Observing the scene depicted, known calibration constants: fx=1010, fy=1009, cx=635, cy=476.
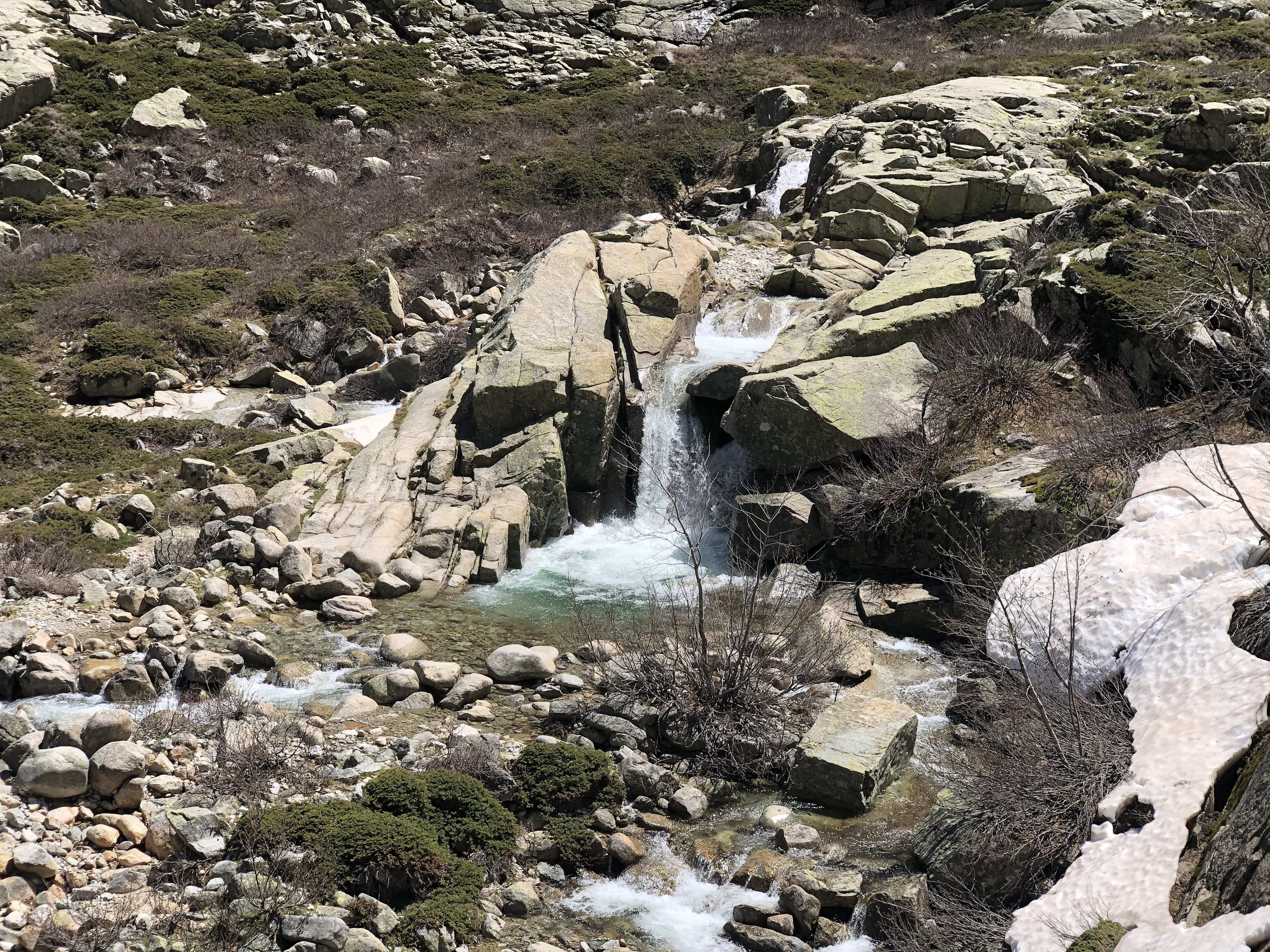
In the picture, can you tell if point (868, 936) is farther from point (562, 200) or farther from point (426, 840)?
point (562, 200)

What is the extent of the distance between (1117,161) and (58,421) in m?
20.3

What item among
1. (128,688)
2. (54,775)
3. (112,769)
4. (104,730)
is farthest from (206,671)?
(54,775)

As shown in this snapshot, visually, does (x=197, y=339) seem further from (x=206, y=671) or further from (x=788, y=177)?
(x=788, y=177)

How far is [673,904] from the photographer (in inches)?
297

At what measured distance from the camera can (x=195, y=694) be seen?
9594mm

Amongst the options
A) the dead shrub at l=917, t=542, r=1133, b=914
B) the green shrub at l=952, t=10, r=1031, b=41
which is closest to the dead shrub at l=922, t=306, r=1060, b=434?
the dead shrub at l=917, t=542, r=1133, b=914

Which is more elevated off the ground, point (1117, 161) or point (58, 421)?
point (1117, 161)

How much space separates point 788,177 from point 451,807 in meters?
22.4

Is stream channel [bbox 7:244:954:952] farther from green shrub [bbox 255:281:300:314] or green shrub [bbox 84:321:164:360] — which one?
green shrub [bbox 255:281:300:314]

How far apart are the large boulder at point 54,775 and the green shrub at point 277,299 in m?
15.9

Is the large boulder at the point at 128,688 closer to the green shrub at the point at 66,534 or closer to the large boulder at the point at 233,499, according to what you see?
the green shrub at the point at 66,534

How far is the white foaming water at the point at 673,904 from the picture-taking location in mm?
7113

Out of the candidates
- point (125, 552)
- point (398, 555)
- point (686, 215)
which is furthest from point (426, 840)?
point (686, 215)

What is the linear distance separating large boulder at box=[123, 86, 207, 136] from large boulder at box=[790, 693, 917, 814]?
2884 centimetres
